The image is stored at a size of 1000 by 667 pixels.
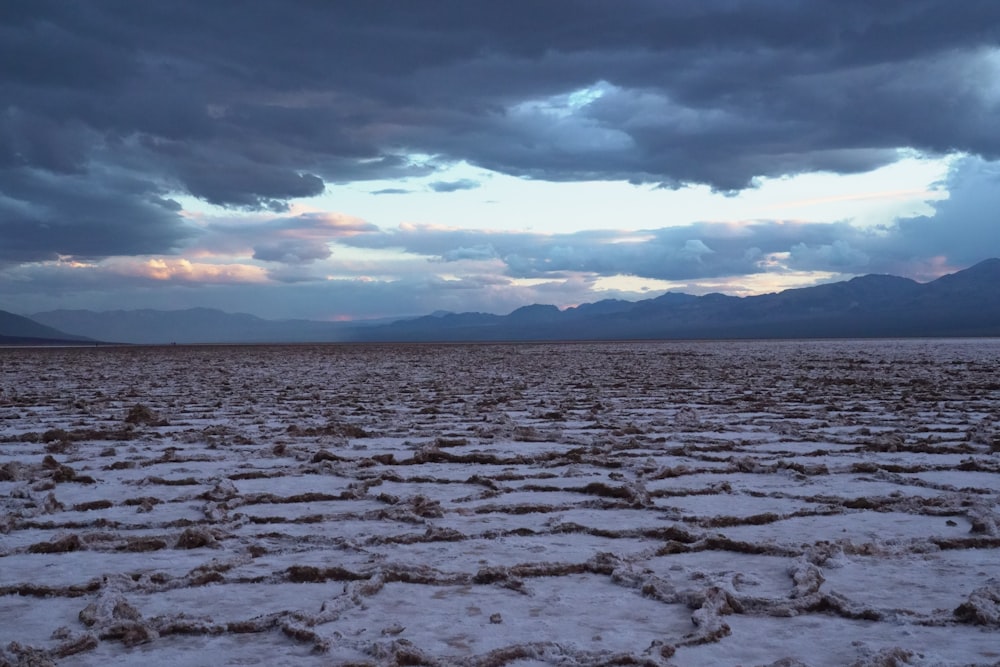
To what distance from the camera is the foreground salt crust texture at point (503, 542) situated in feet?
9.55

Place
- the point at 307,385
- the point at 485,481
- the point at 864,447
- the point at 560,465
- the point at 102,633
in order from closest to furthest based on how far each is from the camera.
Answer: the point at 102,633 → the point at 485,481 → the point at 560,465 → the point at 864,447 → the point at 307,385

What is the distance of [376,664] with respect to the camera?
270cm

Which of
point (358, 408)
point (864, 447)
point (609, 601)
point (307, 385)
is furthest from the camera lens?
point (307, 385)

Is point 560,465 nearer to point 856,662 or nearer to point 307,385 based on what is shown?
point 856,662

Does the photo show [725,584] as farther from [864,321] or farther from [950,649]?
[864,321]

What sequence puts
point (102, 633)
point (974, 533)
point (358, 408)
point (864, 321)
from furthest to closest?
point (864, 321) < point (358, 408) < point (974, 533) < point (102, 633)

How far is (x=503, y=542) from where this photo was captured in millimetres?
4156

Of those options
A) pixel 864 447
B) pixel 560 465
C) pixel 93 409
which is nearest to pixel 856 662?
pixel 560 465

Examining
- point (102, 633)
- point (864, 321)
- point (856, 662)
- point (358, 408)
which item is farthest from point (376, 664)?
point (864, 321)

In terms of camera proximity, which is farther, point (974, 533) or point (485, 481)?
point (485, 481)

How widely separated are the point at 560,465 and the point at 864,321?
Answer: 185661mm

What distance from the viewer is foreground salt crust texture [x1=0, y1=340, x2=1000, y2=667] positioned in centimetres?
291

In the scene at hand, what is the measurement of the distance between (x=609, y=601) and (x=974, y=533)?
6.73 feet

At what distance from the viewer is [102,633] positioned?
2.96 metres
